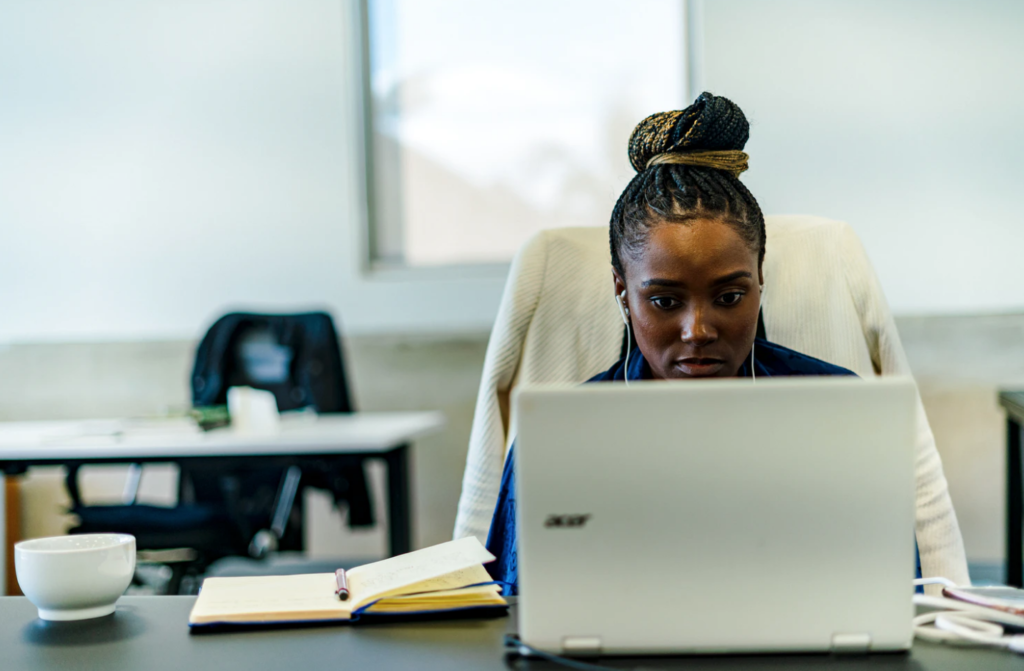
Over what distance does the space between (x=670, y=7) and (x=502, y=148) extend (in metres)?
0.85

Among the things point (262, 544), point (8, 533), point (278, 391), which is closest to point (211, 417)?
point (278, 391)

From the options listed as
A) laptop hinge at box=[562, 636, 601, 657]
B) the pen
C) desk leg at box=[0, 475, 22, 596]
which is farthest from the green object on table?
laptop hinge at box=[562, 636, 601, 657]

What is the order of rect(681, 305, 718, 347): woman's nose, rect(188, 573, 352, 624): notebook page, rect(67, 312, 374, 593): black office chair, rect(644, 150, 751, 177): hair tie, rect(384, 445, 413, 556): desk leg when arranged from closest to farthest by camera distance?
rect(188, 573, 352, 624): notebook page, rect(681, 305, 718, 347): woman's nose, rect(644, 150, 751, 177): hair tie, rect(384, 445, 413, 556): desk leg, rect(67, 312, 374, 593): black office chair

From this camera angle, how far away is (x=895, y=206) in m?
3.43

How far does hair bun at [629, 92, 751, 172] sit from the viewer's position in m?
1.24

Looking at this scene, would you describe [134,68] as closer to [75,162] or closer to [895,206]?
[75,162]

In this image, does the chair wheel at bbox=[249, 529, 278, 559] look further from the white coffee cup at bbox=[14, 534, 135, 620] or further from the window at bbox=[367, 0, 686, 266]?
the white coffee cup at bbox=[14, 534, 135, 620]

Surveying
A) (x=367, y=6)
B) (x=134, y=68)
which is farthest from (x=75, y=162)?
(x=367, y=6)

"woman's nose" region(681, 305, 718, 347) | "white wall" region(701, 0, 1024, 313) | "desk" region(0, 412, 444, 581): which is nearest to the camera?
"woman's nose" region(681, 305, 718, 347)

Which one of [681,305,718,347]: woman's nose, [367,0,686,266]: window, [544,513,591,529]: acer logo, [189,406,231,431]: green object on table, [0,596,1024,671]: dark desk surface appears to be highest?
[367,0,686,266]: window

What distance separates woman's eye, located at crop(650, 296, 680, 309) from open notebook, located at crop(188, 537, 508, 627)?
0.43m

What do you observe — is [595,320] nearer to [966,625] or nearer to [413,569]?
[413,569]

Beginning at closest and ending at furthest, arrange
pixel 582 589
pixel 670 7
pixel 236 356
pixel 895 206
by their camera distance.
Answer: pixel 582 589
pixel 236 356
pixel 895 206
pixel 670 7

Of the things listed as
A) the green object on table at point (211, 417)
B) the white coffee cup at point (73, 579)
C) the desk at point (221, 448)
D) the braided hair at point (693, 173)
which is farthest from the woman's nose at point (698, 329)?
the green object on table at point (211, 417)
